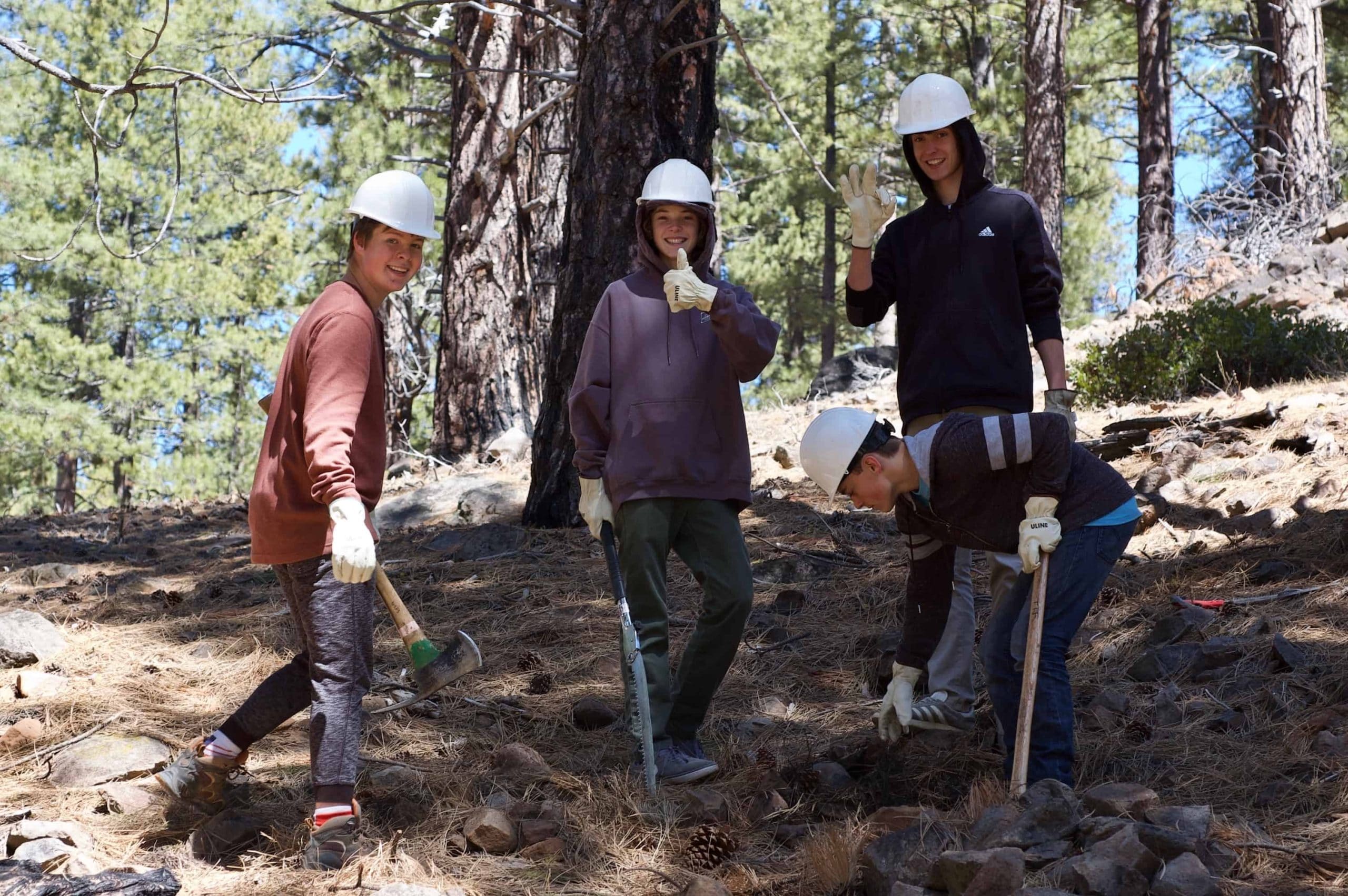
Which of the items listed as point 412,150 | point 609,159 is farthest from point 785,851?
point 412,150

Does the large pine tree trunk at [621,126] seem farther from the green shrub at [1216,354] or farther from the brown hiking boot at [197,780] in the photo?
the green shrub at [1216,354]

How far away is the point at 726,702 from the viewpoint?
13.3 feet

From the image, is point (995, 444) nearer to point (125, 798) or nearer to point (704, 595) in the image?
point (704, 595)

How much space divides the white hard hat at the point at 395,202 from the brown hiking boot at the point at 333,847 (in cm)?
144

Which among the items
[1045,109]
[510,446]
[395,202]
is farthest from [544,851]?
[1045,109]

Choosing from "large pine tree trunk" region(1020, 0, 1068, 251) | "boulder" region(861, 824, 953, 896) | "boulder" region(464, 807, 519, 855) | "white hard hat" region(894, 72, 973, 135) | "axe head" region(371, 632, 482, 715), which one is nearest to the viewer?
"boulder" region(861, 824, 953, 896)

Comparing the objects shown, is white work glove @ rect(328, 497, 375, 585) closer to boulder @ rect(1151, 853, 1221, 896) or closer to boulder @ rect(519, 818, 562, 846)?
boulder @ rect(519, 818, 562, 846)

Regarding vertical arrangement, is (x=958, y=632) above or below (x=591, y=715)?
above

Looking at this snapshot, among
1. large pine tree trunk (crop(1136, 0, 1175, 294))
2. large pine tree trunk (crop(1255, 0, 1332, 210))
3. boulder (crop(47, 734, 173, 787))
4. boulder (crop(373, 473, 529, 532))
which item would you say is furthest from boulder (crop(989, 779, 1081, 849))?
large pine tree trunk (crop(1136, 0, 1175, 294))

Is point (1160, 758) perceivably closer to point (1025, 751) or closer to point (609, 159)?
point (1025, 751)

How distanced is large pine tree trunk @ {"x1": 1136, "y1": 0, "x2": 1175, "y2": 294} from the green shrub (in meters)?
5.31

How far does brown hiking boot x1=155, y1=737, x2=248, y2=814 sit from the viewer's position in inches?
122

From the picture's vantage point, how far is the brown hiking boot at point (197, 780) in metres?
3.11

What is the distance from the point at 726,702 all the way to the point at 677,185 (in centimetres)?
173
